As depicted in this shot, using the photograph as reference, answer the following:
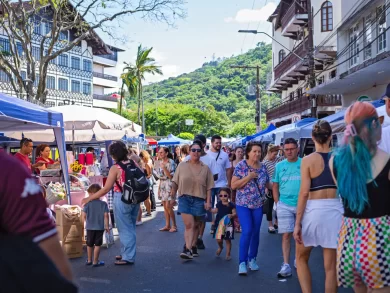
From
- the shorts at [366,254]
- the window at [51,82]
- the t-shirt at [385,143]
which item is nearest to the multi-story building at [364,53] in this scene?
the t-shirt at [385,143]

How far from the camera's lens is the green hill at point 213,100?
110 meters

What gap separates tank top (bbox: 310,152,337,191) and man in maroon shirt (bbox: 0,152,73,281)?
388 centimetres

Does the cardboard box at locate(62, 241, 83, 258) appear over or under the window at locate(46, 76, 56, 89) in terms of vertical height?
under

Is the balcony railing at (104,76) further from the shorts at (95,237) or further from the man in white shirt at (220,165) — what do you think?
the shorts at (95,237)

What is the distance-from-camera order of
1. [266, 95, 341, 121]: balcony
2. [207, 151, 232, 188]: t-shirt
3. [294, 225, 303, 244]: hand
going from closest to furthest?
[294, 225, 303, 244]: hand < [207, 151, 232, 188]: t-shirt < [266, 95, 341, 121]: balcony

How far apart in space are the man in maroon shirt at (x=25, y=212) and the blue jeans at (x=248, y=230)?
20.9 ft

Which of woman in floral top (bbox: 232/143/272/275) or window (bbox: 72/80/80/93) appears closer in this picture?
woman in floral top (bbox: 232/143/272/275)

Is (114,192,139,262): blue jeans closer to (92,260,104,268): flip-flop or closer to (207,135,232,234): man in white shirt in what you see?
(92,260,104,268): flip-flop

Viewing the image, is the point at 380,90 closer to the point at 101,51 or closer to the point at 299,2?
the point at 299,2

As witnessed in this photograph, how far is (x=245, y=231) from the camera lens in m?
8.10

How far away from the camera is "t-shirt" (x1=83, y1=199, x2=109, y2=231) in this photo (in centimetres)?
872

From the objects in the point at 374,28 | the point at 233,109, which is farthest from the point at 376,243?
the point at 233,109

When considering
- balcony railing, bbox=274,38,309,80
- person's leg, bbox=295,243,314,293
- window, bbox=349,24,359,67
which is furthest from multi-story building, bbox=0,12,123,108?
person's leg, bbox=295,243,314,293

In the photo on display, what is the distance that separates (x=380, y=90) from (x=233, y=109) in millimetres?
122013
